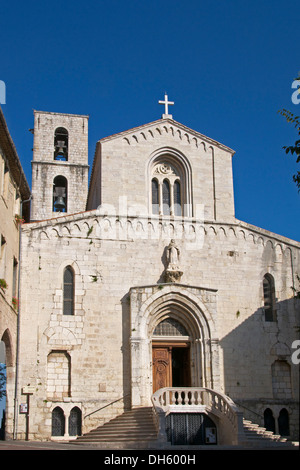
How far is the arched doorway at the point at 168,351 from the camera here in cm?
2428

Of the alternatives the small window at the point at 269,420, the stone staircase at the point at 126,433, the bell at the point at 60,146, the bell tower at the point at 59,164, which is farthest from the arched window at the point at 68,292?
the bell at the point at 60,146

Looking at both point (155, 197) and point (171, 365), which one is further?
point (155, 197)

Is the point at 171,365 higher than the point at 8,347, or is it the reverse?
the point at 8,347

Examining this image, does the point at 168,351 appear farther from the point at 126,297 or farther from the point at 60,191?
the point at 60,191

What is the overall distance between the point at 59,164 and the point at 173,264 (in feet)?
52.8

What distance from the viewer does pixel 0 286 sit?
20.1 m

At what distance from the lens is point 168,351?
24594 mm

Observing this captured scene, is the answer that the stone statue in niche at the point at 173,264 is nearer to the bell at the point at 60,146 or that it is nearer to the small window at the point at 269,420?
the small window at the point at 269,420

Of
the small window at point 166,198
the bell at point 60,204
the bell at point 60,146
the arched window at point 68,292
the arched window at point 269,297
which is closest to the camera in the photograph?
the arched window at point 68,292

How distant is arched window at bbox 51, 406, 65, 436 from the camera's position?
73.8ft

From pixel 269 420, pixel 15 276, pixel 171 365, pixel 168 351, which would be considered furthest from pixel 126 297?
pixel 269 420
